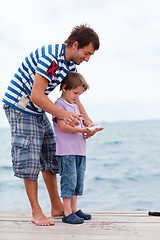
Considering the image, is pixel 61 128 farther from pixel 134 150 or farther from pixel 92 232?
pixel 134 150

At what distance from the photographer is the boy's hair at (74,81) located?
→ 105 inches

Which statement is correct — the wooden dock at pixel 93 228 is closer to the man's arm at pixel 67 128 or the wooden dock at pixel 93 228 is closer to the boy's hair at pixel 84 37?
the man's arm at pixel 67 128

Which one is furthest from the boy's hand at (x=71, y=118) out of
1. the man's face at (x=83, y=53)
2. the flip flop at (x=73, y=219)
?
the flip flop at (x=73, y=219)

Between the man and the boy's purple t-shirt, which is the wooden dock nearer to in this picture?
the man

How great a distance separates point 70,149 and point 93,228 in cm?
61

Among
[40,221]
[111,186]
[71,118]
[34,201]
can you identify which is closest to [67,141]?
[71,118]

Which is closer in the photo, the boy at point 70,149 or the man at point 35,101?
the man at point 35,101

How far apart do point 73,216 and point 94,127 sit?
2.28ft

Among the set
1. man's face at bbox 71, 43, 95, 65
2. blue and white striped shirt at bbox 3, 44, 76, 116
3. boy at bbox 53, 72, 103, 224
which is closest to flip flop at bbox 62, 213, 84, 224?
boy at bbox 53, 72, 103, 224

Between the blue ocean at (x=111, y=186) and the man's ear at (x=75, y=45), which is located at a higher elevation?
the man's ear at (x=75, y=45)

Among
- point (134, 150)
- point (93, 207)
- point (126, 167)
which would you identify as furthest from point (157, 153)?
point (93, 207)

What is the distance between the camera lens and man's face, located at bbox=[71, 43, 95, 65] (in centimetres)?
256

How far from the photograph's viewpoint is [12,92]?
8.61ft

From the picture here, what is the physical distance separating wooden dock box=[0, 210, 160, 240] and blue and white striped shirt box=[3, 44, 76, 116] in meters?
0.86
